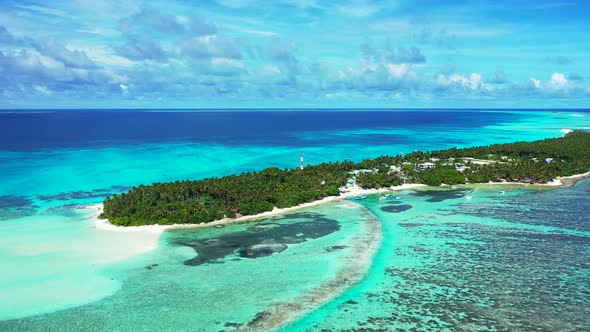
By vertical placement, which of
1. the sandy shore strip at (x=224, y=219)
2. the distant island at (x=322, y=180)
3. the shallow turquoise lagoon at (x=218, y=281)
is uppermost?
the distant island at (x=322, y=180)

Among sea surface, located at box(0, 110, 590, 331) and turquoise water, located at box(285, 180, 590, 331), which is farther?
sea surface, located at box(0, 110, 590, 331)

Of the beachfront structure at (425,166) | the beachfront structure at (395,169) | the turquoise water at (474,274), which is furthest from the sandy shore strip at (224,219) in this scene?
the beachfront structure at (425,166)

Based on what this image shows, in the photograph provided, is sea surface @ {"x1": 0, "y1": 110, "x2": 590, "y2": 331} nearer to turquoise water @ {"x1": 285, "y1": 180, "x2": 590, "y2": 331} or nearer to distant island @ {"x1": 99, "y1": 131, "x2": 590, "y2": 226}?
turquoise water @ {"x1": 285, "y1": 180, "x2": 590, "y2": 331}

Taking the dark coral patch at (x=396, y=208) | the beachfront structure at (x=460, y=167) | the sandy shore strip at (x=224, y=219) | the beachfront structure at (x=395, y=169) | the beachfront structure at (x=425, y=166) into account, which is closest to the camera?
the sandy shore strip at (x=224, y=219)

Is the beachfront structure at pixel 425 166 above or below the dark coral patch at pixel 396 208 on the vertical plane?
above

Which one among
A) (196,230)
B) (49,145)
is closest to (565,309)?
(196,230)

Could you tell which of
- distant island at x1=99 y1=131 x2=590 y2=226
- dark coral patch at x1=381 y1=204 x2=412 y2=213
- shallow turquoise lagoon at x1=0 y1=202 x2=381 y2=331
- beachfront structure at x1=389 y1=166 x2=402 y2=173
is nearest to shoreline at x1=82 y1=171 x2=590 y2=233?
distant island at x1=99 y1=131 x2=590 y2=226

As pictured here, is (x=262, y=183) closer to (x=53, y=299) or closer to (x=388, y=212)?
(x=388, y=212)

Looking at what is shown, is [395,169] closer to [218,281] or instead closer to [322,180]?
[322,180]

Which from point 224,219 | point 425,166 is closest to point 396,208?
point 224,219

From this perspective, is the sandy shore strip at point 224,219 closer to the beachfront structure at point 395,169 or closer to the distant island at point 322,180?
the distant island at point 322,180
